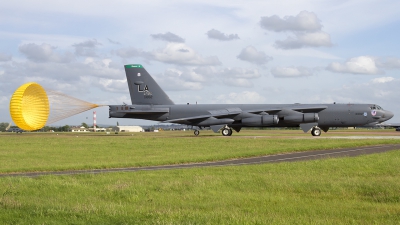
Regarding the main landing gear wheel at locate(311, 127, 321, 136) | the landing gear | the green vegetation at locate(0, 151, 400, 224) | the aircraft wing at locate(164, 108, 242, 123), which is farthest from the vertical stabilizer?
the green vegetation at locate(0, 151, 400, 224)

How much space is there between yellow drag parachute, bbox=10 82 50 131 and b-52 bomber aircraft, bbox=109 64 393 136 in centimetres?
1076

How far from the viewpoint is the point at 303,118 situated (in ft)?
172

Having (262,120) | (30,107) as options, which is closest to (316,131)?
(262,120)

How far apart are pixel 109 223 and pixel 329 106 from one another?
4625cm

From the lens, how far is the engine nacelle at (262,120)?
5259 centimetres

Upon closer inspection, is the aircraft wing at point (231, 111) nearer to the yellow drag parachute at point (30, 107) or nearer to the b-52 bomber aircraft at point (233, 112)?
the b-52 bomber aircraft at point (233, 112)

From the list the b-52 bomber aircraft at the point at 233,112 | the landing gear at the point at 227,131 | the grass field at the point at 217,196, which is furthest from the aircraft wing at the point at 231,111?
the grass field at the point at 217,196

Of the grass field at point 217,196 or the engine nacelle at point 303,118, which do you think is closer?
the grass field at point 217,196

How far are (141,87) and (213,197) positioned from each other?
43022 mm

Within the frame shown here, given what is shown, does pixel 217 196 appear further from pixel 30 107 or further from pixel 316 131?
pixel 316 131

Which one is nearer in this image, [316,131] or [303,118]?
[303,118]

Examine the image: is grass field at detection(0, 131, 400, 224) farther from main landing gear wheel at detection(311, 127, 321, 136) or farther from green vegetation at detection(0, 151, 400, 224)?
main landing gear wheel at detection(311, 127, 321, 136)

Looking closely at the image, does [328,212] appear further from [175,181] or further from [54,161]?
[54,161]

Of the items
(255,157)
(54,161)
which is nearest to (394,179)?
(255,157)
